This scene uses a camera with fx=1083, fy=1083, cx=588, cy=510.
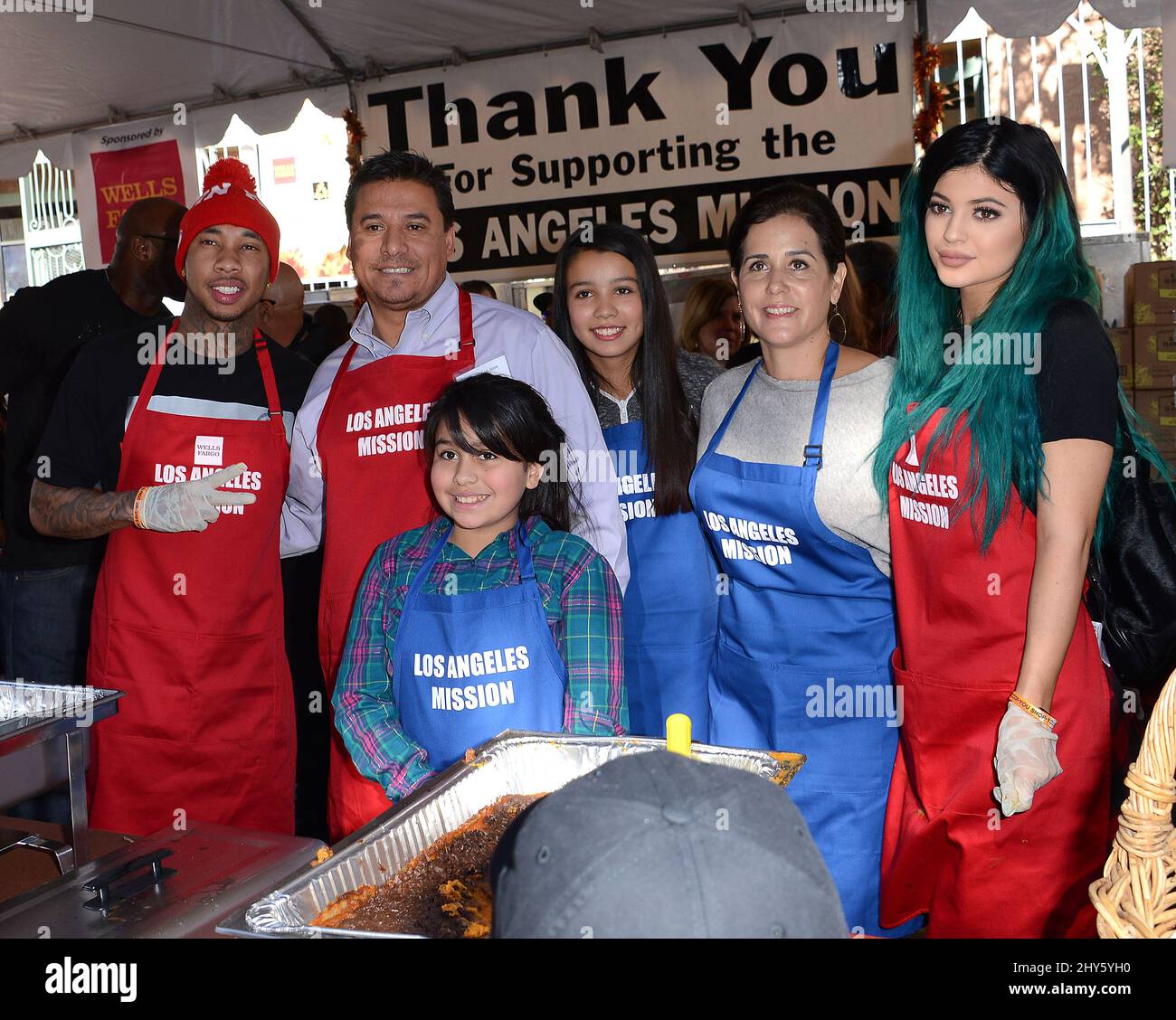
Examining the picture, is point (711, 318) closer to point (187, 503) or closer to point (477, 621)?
point (187, 503)

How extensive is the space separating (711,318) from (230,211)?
2.75 metres

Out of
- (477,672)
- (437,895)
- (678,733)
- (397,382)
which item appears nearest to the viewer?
(678,733)

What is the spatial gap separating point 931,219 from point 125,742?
199cm

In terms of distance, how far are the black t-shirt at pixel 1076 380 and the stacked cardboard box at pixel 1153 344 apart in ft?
12.5

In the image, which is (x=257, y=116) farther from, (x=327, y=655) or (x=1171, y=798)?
(x=1171, y=798)

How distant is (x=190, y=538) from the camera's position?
2.42m

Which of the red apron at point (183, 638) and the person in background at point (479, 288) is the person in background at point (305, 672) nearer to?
the red apron at point (183, 638)

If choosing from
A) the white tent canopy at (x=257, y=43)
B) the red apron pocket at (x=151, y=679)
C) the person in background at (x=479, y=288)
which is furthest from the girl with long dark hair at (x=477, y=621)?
the white tent canopy at (x=257, y=43)

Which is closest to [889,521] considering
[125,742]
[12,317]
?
[125,742]

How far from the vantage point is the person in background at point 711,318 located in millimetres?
4879

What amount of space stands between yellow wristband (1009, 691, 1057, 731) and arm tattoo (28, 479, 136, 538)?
5.79 ft

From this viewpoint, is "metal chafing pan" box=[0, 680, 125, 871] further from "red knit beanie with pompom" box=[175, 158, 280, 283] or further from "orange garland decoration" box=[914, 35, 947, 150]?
"orange garland decoration" box=[914, 35, 947, 150]

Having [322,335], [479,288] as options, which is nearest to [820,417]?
[322,335]

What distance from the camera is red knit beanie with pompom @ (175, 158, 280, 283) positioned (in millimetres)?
2504
